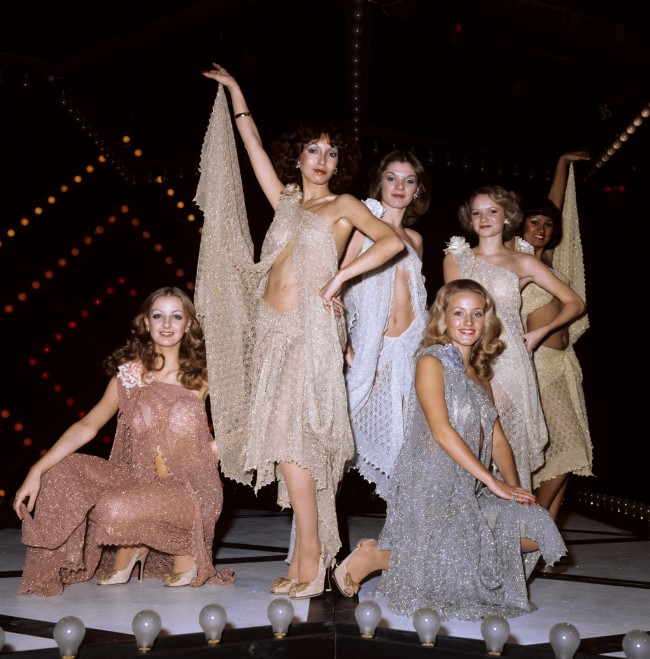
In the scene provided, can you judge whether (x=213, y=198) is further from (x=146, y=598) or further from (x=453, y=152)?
(x=453, y=152)

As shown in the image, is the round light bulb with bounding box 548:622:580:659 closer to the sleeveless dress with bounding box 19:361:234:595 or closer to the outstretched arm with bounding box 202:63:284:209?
the sleeveless dress with bounding box 19:361:234:595

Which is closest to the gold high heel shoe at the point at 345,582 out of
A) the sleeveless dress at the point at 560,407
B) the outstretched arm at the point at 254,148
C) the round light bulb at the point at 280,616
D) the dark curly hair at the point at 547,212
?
the round light bulb at the point at 280,616

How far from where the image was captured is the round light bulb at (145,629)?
2520 millimetres

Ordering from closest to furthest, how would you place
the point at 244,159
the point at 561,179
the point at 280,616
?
the point at 280,616
the point at 561,179
the point at 244,159

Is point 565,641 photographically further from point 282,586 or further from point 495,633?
point 282,586

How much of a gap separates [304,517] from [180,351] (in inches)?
35.2

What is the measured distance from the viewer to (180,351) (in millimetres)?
3850

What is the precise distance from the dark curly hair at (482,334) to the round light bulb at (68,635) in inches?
60.8

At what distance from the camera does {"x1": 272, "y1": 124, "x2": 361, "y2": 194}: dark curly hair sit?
3605 mm

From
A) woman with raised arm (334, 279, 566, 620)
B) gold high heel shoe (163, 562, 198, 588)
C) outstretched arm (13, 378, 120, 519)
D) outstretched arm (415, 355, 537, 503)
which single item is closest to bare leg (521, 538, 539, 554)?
woman with raised arm (334, 279, 566, 620)

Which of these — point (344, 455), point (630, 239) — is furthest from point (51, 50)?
point (630, 239)

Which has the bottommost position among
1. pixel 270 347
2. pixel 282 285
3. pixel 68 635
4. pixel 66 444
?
pixel 68 635

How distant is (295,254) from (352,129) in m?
2.24

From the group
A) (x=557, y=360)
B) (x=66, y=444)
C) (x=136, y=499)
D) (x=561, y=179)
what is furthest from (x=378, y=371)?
(x=561, y=179)
